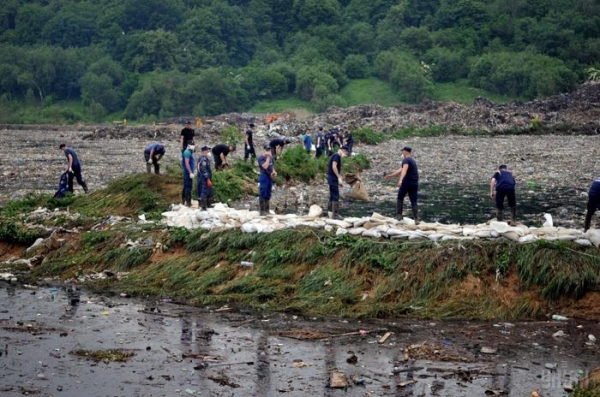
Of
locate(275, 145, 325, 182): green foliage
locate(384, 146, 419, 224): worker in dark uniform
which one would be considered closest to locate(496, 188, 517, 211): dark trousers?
locate(384, 146, 419, 224): worker in dark uniform

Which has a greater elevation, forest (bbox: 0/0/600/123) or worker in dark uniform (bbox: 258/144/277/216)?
forest (bbox: 0/0/600/123)

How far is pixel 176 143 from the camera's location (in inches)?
2084

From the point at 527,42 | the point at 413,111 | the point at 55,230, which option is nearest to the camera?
the point at 55,230

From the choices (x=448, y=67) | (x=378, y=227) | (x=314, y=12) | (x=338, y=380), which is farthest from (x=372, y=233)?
(x=314, y=12)

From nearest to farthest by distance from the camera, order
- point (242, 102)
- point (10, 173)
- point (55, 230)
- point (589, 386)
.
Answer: point (589, 386) < point (55, 230) < point (10, 173) < point (242, 102)

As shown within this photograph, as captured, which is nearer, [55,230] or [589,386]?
[589,386]

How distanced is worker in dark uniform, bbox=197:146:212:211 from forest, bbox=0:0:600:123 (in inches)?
2589

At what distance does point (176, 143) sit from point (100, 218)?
111ft

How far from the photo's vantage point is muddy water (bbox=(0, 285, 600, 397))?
10859 millimetres

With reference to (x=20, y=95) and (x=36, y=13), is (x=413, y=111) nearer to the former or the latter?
(x=20, y=95)

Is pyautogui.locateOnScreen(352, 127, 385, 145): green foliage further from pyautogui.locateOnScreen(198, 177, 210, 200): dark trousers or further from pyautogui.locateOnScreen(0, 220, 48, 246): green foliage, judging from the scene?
pyautogui.locateOnScreen(0, 220, 48, 246): green foliage

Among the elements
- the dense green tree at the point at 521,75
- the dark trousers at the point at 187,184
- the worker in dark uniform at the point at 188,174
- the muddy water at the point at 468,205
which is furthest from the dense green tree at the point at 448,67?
the dark trousers at the point at 187,184

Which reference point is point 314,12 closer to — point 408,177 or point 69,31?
point 69,31

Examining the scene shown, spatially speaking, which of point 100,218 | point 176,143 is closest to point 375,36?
point 176,143
